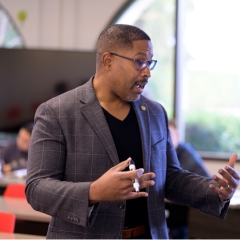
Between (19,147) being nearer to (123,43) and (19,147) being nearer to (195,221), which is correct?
(195,221)

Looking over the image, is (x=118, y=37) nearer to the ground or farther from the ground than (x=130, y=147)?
farther from the ground

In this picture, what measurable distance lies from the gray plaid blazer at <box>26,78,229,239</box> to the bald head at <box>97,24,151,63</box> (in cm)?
17

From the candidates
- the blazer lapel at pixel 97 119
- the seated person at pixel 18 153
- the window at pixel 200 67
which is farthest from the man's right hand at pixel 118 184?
the window at pixel 200 67

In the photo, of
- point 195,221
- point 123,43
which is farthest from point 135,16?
point 123,43

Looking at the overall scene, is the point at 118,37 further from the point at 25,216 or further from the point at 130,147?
the point at 25,216

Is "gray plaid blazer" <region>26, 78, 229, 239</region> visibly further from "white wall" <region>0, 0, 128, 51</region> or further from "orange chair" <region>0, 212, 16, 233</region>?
"white wall" <region>0, 0, 128, 51</region>

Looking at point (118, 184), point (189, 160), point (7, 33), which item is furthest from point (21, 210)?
point (7, 33)

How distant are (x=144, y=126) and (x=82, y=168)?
33cm

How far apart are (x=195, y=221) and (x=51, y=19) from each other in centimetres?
398

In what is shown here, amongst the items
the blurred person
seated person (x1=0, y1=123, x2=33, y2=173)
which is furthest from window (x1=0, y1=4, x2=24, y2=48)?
the blurred person

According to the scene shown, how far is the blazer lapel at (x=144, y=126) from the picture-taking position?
2.09 m

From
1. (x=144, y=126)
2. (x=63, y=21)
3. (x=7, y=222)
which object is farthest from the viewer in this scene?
(x=63, y=21)

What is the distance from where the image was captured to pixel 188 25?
7.20 metres

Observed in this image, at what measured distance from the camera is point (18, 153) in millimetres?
6234
